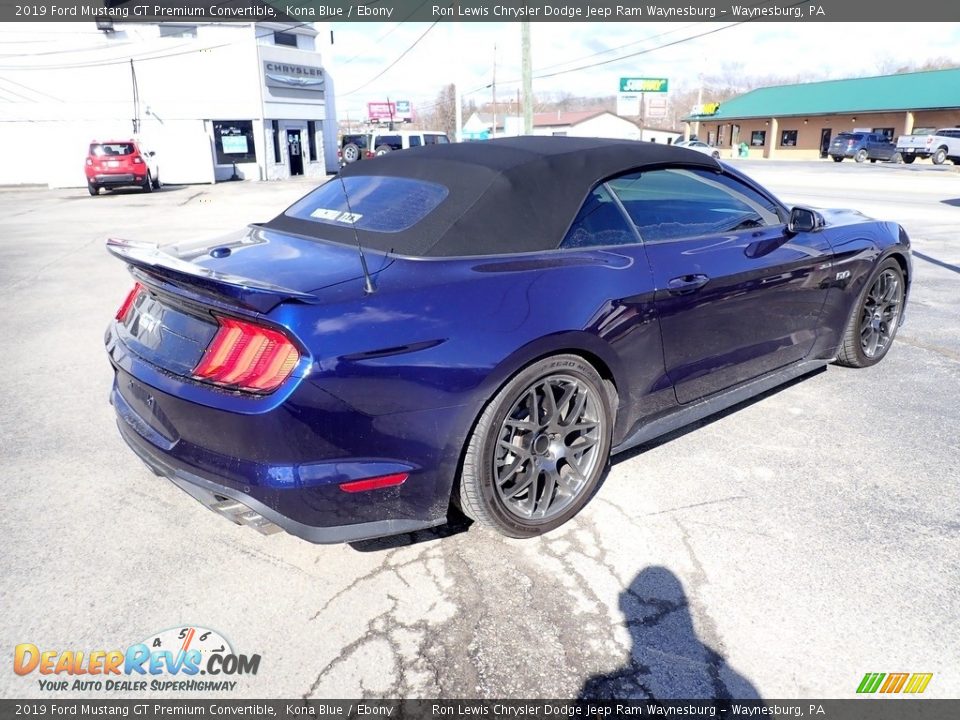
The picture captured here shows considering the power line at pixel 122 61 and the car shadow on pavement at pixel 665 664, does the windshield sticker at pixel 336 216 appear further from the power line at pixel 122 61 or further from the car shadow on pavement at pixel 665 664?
the power line at pixel 122 61

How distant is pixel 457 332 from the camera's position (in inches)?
95.7

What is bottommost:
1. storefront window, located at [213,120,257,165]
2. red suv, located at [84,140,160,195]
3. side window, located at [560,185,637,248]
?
side window, located at [560,185,637,248]

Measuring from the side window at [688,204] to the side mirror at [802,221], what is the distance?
0.27 feet

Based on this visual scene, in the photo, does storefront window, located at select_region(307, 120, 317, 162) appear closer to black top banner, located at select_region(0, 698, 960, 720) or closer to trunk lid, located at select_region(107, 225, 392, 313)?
trunk lid, located at select_region(107, 225, 392, 313)

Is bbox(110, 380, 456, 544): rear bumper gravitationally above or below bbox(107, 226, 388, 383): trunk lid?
below

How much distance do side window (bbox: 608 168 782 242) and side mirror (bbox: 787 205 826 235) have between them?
0.27 ft

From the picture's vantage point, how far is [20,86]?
1159 inches

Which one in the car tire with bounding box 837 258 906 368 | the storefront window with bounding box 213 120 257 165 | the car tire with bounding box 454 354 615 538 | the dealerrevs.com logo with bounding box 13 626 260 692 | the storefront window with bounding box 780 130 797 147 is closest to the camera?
the dealerrevs.com logo with bounding box 13 626 260 692

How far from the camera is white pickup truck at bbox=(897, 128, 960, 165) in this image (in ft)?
123

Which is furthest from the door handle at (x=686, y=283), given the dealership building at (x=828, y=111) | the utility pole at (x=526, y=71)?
the dealership building at (x=828, y=111)

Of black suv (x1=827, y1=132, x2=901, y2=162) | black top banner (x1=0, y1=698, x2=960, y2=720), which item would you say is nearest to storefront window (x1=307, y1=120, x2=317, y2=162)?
black suv (x1=827, y1=132, x2=901, y2=162)

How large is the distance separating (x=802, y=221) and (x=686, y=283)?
1142 millimetres

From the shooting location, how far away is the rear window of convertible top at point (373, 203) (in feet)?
9.84

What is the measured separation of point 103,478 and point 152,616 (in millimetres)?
1265
